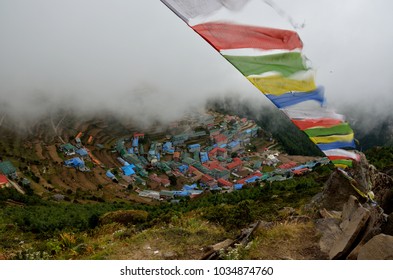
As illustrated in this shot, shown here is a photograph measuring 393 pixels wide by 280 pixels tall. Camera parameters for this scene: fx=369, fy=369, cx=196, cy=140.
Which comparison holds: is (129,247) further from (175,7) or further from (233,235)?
(175,7)

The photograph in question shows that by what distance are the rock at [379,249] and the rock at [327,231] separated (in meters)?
1.15

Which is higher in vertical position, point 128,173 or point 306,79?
point 306,79

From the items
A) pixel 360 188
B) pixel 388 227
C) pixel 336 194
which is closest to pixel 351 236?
pixel 388 227

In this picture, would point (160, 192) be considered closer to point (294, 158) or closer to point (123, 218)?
point (294, 158)

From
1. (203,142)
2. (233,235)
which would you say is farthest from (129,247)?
(203,142)

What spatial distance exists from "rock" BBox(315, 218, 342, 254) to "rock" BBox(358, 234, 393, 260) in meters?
1.15

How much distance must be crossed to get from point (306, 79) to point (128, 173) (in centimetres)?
5135

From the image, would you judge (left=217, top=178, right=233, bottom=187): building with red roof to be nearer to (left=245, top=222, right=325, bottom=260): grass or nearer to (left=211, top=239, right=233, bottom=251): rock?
(left=245, top=222, right=325, bottom=260): grass

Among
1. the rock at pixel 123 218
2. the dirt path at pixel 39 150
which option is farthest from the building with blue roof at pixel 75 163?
the rock at pixel 123 218

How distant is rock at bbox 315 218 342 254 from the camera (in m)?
6.08

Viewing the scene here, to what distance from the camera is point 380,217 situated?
579cm

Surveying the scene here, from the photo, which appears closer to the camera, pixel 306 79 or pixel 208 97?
pixel 306 79

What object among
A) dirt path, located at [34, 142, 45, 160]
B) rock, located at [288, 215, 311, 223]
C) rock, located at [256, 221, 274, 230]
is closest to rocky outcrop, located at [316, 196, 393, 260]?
rock, located at [256, 221, 274, 230]

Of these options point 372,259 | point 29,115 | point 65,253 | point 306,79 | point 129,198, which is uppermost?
point 306,79
